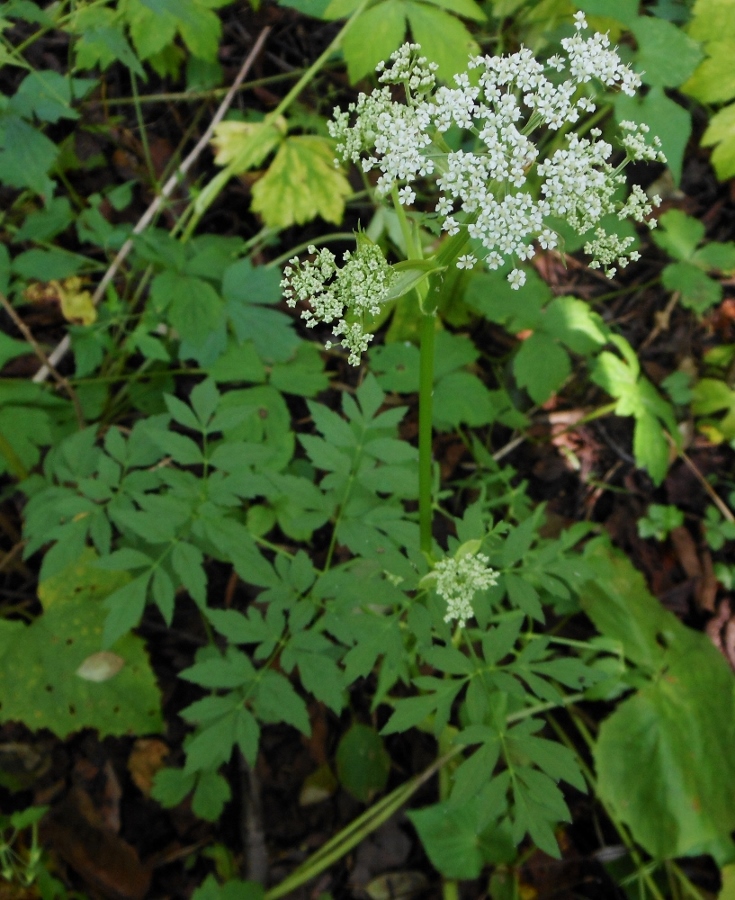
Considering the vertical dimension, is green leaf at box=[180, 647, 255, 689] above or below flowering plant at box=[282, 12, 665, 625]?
below

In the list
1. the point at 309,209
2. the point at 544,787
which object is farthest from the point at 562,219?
the point at 309,209

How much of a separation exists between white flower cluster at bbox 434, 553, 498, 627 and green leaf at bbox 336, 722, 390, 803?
39.0 inches

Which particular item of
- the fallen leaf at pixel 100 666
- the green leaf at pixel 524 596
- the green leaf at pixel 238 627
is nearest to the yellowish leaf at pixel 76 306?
the fallen leaf at pixel 100 666

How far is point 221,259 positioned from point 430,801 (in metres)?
2.05

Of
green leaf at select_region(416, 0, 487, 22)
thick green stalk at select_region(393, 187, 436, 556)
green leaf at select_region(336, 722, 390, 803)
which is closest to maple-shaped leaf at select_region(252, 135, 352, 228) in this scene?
green leaf at select_region(416, 0, 487, 22)

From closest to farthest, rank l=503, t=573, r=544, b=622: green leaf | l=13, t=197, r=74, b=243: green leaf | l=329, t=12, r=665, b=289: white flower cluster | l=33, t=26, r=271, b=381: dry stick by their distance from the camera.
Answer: l=329, t=12, r=665, b=289: white flower cluster → l=503, t=573, r=544, b=622: green leaf → l=13, t=197, r=74, b=243: green leaf → l=33, t=26, r=271, b=381: dry stick

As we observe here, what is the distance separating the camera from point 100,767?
2377 mm

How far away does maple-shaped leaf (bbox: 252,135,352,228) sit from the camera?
2822 millimetres

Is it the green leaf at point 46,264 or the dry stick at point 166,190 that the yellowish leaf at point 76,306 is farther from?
the green leaf at point 46,264

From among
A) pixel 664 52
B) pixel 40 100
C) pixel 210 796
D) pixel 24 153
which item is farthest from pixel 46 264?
pixel 664 52

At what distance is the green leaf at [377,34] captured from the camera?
205 cm

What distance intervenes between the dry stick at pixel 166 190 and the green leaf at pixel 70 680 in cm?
95

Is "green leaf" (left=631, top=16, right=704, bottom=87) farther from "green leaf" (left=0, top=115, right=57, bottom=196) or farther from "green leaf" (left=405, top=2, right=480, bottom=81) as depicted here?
"green leaf" (left=0, top=115, right=57, bottom=196)

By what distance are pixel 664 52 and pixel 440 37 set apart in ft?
2.52
